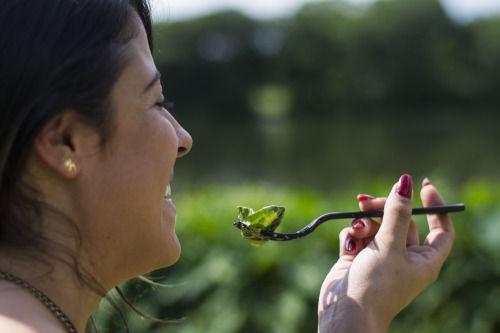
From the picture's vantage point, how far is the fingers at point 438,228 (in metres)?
2.00

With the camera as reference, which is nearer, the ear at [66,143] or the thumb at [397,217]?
the ear at [66,143]

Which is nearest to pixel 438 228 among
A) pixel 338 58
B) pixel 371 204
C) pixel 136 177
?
pixel 371 204

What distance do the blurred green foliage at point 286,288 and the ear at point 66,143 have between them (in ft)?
9.79

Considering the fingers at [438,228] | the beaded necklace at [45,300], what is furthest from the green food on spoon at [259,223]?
the beaded necklace at [45,300]

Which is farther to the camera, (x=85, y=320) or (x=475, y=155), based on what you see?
(x=475, y=155)

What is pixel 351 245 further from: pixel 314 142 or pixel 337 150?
pixel 314 142

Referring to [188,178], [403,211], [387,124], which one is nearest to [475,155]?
[188,178]

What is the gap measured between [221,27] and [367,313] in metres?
49.7

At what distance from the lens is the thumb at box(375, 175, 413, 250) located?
71.9 inches

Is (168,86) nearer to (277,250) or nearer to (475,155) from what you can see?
(475,155)

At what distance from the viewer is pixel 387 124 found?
3853 centimetres

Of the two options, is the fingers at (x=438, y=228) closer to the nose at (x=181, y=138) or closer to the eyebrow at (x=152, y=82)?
the nose at (x=181, y=138)

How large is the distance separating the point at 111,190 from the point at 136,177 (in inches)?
2.1

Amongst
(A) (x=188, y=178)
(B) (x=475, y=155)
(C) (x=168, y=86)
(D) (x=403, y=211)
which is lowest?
(C) (x=168, y=86)
